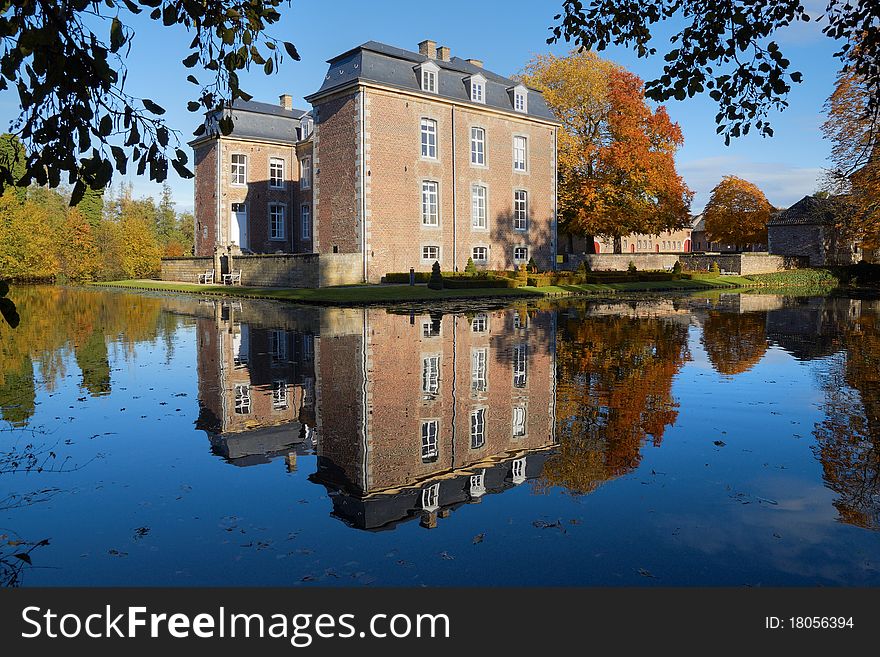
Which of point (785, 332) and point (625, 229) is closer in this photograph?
point (785, 332)

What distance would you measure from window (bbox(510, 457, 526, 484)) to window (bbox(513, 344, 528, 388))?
3.51 m

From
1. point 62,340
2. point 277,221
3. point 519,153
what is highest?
point 519,153

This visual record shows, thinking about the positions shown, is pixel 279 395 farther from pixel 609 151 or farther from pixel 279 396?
pixel 609 151

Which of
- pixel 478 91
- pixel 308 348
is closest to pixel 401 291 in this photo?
pixel 308 348

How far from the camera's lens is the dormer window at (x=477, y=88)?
38188 mm

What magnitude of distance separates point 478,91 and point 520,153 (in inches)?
195

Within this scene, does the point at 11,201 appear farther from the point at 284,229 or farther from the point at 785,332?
the point at 785,332

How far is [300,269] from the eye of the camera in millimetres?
32625

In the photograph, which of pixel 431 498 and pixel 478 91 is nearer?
pixel 431 498

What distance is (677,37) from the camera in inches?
297

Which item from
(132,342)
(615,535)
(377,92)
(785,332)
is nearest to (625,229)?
(377,92)

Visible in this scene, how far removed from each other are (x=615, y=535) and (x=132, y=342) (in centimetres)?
1315

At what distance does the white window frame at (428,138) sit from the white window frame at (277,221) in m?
14.5

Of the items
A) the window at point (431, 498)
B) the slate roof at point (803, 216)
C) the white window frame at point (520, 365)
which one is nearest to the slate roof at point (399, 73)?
the white window frame at point (520, 365)
